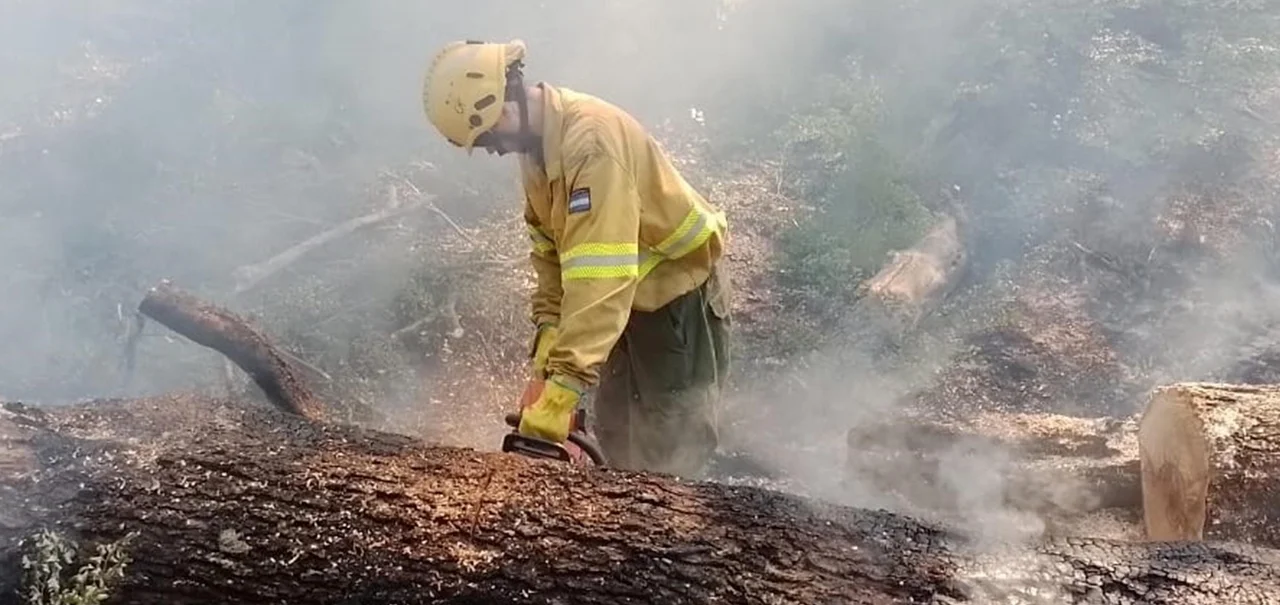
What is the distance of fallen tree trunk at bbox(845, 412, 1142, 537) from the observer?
12.6 feet

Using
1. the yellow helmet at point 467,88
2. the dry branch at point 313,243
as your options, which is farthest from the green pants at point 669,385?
the dry branch at point 313,243

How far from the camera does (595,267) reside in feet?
9.40

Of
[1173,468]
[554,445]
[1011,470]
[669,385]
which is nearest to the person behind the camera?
[554,445]

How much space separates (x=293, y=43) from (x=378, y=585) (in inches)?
263

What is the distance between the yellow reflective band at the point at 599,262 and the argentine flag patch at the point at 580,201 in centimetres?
11

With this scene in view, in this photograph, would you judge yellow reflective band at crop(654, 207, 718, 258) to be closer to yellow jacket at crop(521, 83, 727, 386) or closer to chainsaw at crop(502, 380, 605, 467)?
yellow jacket at crop(521, 83, 727, 386)

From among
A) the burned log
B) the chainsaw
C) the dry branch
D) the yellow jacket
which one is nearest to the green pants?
the yellow jacket

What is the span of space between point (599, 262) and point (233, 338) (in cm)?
161

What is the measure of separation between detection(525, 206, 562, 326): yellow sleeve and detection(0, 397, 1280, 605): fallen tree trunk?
1.00 metres

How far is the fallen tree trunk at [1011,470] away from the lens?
152 inches

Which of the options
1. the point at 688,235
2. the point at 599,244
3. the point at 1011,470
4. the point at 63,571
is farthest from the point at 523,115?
the point at 1011,470

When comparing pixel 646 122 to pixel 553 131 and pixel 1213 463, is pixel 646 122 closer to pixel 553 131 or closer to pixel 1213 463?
pixel 553 131

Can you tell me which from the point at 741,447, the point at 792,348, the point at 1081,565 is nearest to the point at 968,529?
the point at 1081,565

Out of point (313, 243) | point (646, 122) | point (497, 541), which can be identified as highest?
point (646, 122)
